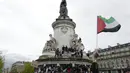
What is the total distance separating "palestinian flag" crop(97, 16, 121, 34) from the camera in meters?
28.5

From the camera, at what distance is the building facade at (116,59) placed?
69375mm

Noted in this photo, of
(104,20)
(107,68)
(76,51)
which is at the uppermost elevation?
(104,20)

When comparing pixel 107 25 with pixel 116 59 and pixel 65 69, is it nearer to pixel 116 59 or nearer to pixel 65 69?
pixel 65 69

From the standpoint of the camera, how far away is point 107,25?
2931cm

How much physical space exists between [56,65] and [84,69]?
18.3 feet

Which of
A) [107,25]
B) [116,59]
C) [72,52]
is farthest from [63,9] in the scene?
[116,59]

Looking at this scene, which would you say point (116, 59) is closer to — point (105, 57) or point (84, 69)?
point (105, 57)

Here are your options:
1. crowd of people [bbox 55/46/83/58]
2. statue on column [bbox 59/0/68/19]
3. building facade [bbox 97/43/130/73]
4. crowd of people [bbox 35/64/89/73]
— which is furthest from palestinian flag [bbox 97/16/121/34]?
building facade [bbox 97/43/130/73]

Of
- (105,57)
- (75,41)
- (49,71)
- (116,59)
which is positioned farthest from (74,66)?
(105,57)

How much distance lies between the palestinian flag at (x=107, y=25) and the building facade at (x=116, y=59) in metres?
42.0

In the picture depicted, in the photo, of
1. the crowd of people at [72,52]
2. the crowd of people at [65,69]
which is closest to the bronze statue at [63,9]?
the crowd of people at [72,52]

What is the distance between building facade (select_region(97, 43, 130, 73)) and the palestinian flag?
4202cm

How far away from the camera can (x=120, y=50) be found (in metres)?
73.1

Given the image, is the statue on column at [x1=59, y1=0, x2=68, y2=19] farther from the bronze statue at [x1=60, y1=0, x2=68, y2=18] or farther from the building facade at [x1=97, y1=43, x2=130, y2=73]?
the building facade at [x1=97, y1=43, x2=130, y2=73]
